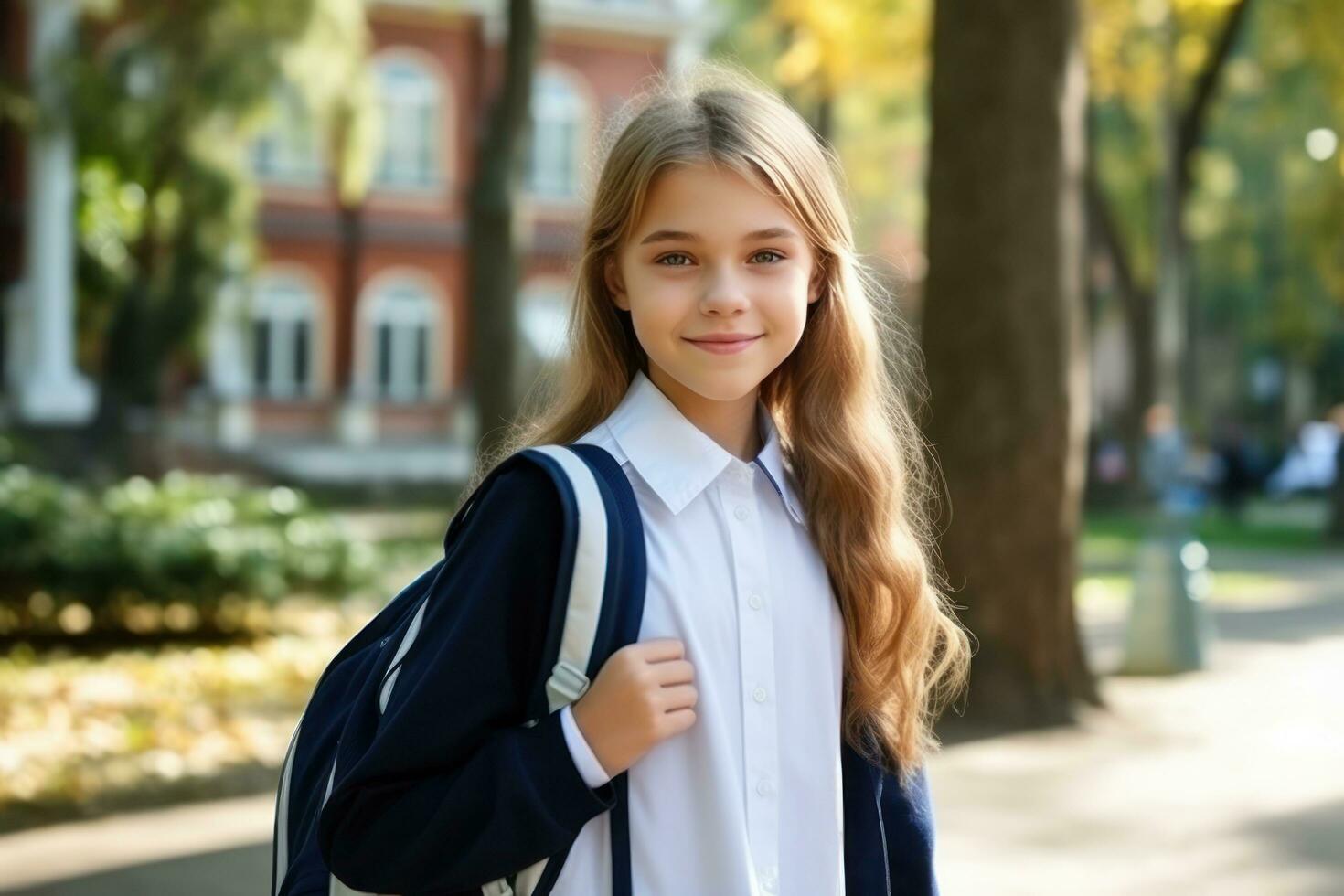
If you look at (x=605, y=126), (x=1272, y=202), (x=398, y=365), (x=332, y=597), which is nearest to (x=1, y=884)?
(x=605, y=126)

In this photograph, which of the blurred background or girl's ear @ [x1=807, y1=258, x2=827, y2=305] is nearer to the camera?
girl's ear @ [x1=807, y1=258, x2=827, y2=305]

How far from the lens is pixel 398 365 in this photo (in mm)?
36281

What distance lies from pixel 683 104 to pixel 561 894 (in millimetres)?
1028

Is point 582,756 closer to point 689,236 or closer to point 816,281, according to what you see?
point 689,236

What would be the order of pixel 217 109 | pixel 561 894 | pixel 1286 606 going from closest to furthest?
1. pixel 561 894
2. pixel 1286 606
3. pixel 217 109

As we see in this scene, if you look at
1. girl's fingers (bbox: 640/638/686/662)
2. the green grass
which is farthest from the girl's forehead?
the green grass

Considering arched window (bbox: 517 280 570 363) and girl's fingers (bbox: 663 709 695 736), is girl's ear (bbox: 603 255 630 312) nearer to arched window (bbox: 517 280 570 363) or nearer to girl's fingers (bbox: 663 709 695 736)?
girl's fingers (bbox: 663 709 695 736)

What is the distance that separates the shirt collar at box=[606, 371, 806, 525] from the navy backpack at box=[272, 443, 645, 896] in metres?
0.06

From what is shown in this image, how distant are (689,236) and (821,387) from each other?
15.7 inches

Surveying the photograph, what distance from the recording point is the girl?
79.7 inches

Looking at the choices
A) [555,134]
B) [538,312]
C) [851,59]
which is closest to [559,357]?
[851,59]

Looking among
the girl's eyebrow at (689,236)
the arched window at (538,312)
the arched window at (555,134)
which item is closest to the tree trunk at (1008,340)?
the girl's eyebrow at (689,236)

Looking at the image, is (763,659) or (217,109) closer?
(763,659)

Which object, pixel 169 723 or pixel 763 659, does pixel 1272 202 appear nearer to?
pixel 169 723
